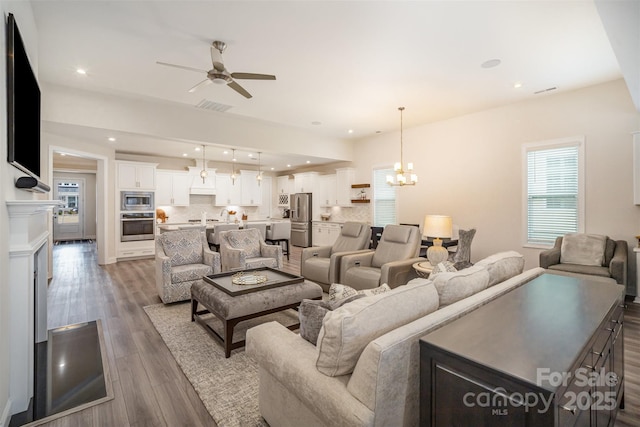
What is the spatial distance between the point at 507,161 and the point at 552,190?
0.83 metres

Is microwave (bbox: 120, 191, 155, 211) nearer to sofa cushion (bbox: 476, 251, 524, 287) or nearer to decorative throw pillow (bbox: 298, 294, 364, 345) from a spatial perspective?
decorative throw pillow (bbox: 298, 294, 364, 345)

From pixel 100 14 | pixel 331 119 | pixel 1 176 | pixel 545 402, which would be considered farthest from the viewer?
pixel 331 119

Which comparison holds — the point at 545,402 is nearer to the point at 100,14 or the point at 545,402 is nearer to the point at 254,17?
the point at 254,17

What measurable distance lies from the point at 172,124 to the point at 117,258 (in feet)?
12.4

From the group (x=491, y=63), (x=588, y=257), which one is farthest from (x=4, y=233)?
(x=588, y=257)

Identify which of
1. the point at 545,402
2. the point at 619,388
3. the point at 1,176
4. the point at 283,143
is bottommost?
the point at 619,388

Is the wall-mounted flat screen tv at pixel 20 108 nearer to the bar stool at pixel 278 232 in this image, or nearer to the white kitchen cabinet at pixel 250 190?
the bar stool at pixel 278 232

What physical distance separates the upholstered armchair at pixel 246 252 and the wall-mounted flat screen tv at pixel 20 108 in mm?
2612

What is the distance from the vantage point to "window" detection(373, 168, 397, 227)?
7.34 meters

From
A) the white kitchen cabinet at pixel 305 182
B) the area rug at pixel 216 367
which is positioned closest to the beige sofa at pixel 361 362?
the area rug at pixel 216 367

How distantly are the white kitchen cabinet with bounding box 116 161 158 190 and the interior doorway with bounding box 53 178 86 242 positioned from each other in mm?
4931

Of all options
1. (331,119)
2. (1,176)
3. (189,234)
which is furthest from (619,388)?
(331,119)

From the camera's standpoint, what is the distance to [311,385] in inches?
55.7

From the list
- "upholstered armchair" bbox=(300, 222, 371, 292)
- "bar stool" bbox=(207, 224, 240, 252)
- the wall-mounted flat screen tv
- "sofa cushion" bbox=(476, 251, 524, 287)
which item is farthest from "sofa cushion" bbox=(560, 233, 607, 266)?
"bar stool" bbox=(207, 224, 240, 252)
